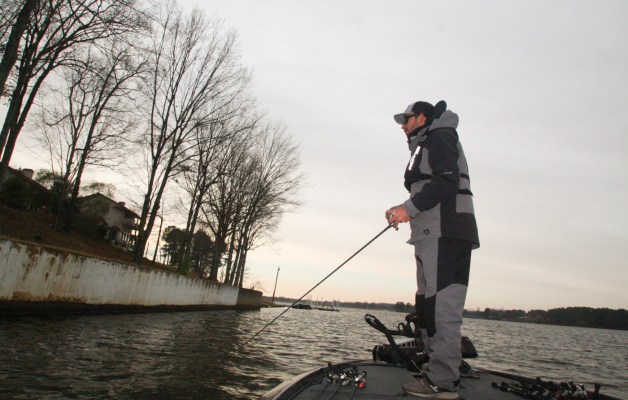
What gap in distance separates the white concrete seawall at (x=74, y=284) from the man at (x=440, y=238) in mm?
8240

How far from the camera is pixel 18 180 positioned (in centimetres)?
3091

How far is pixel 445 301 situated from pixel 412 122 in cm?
181

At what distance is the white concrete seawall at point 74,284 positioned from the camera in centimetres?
809

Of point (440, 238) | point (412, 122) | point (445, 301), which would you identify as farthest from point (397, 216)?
point (412, 122)

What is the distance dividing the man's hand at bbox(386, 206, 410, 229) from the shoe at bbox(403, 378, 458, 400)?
51.5 inches

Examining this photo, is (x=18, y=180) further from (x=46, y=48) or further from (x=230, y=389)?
(x=230, y=389)

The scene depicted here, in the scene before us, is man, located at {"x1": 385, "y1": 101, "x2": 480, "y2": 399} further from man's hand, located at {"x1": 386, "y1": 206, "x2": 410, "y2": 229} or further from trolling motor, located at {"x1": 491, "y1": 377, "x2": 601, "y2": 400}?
trolling motor, located at {"x1": 491, "y1": 377, "x2": 601, "y2": 400}

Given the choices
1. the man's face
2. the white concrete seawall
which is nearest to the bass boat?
the man's face

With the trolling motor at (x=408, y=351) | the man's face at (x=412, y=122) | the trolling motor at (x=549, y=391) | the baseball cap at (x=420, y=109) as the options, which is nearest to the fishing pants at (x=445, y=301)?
the trolling motor at (x=549, y=391)

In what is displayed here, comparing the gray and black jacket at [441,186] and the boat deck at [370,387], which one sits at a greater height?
the gray and black jacket at [441,186]

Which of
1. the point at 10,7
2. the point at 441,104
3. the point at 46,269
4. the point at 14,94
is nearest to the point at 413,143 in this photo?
the point at 441,104

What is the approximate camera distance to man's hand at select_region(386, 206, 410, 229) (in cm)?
348

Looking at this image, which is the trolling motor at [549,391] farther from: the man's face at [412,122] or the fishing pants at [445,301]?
the man's face at [412,122]

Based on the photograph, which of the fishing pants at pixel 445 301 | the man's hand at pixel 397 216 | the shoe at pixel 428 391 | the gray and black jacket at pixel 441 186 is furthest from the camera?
the man's hand at pixel 397 216
